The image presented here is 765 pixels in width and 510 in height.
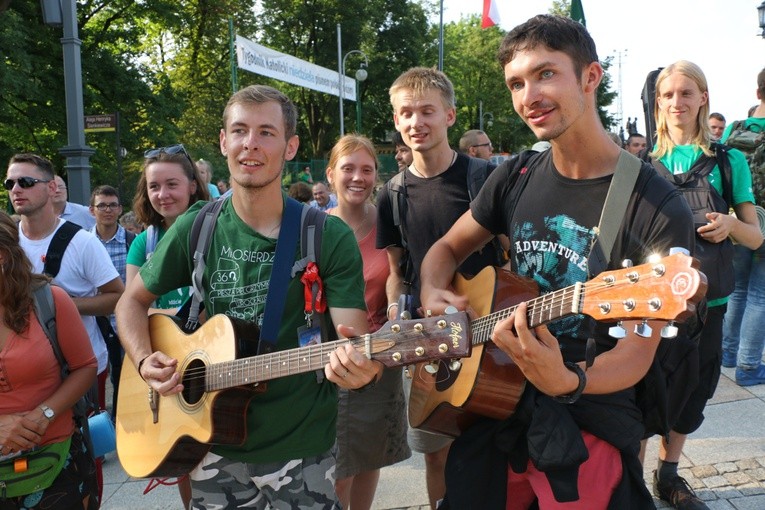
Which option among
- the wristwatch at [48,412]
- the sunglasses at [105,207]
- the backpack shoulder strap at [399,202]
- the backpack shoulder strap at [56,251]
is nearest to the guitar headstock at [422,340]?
the backpack shoulder strap at [399,202]

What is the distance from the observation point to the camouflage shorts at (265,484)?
2.34m

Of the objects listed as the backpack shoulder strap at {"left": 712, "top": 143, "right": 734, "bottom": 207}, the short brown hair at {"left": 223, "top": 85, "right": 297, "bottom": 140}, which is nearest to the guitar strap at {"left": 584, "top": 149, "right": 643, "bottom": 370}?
the short brown hair at {"left": 223, "top": 85, "right": 297, "bottom": 140}

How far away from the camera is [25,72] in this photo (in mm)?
18438

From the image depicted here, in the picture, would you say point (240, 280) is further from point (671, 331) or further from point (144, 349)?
point (671, 331)

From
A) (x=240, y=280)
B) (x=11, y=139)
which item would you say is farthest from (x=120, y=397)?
(x=11, y=139)

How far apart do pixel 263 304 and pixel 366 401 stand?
3.75ft

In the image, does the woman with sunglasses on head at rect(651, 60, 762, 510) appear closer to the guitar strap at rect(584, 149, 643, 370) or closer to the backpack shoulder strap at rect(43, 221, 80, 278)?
the guitar strap at rect(584, 149, 643, 370)

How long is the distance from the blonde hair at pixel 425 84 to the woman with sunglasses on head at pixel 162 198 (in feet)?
4.50

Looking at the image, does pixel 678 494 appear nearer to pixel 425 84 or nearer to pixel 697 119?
pixel 697 119

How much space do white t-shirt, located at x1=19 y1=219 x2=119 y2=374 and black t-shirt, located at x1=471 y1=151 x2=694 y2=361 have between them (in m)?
2.76

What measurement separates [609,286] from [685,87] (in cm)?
223

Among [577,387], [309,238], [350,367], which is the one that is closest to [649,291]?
[577,387]

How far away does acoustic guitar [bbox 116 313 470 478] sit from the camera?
2.02 metres

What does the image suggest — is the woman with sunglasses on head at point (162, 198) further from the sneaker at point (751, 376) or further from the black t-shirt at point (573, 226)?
the sneaker at point (751, 376)
